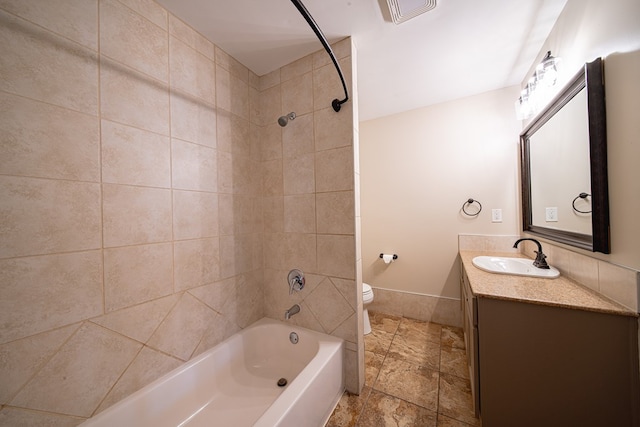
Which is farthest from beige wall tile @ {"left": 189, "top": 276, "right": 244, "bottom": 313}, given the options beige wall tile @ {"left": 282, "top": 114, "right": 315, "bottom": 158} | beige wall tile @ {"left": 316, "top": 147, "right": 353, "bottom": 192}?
beige wall tile @ {"left": 282, "top": 114, "right": 315, "bottom": 158}

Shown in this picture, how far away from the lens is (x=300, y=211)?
152cm

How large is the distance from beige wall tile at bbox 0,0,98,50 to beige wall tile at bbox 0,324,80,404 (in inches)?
44.9

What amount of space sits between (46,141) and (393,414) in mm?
2071

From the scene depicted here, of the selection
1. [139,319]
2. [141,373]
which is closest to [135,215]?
[139,319]

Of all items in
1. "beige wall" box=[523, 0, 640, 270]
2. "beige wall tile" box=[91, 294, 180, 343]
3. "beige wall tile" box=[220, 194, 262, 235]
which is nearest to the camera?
"beige wall" box=[523, 0, 640, 270]

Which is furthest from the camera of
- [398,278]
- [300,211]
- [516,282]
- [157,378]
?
[398,278]

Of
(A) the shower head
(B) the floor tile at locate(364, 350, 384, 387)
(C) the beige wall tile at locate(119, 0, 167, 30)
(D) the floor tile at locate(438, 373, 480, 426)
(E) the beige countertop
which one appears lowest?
(B) the floor tile at locate(364, 350, 384, 387)

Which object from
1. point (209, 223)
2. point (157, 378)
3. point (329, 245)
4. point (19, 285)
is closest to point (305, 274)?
point (329, 245)

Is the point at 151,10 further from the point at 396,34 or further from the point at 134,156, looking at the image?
the point at 396,34

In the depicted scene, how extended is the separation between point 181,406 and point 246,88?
2022 mm

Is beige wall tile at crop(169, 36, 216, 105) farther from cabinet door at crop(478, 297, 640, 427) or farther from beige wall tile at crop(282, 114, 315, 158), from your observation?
cabinet door at crop(478, 297, 640, 427)

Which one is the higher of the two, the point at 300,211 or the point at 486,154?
the point at 486,154

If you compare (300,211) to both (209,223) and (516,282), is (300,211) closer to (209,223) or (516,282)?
(209,223)

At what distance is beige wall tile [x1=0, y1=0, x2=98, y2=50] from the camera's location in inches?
29.7
